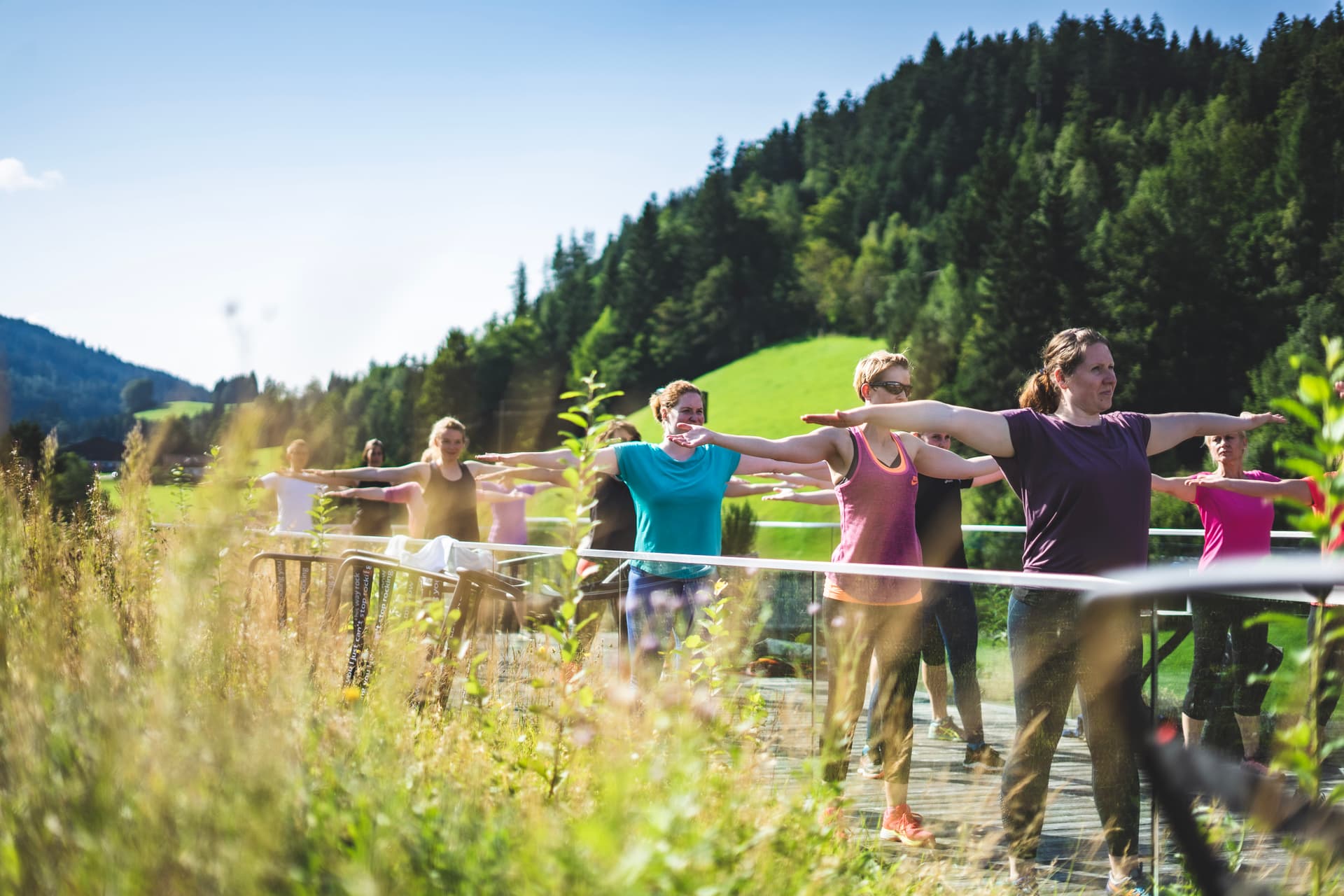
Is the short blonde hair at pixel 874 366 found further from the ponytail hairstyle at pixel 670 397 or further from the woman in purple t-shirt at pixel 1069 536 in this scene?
the ponytail hairstyle at pixel 670 397

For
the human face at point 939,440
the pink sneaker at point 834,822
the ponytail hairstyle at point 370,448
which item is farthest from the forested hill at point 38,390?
the human face at point 939,440

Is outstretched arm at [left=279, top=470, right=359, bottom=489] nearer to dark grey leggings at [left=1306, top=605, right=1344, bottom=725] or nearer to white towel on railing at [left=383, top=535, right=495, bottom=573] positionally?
white towel on railing at [left=383, top=535, right=495, bottom=573]

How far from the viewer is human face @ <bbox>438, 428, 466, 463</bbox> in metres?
7.66

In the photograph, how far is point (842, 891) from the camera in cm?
286

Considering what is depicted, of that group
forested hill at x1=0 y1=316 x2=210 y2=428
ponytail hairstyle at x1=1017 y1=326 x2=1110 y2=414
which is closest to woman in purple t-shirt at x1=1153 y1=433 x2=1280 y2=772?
ponytail hairstyle at x1=1017 y1=326 x2=1110 y2=414

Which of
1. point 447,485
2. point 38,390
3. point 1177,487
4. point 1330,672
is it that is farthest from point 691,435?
point 38,390

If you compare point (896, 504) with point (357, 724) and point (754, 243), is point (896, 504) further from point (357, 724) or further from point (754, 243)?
point (754, 243)

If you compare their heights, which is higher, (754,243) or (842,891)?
(754,243)

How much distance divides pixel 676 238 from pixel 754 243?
6.67 metres

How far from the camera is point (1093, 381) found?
4.23 meters

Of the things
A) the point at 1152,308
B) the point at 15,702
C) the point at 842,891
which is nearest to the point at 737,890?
the point at 842,891

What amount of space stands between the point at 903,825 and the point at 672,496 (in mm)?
1950

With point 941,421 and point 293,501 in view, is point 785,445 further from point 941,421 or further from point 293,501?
point 293,501

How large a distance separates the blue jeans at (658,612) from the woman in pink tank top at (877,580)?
2.01ft
